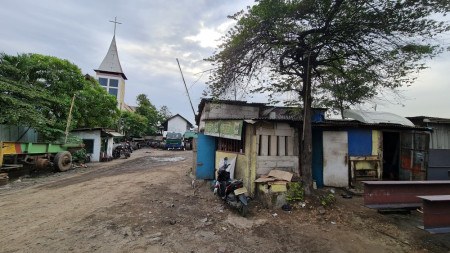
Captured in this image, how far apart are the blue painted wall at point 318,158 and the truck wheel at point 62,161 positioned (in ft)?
42.4

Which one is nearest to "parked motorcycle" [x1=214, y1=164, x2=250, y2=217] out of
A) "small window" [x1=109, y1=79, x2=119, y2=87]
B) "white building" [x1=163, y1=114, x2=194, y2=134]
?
"small window" [x1=109, y1=79, x2=119, y2=87]

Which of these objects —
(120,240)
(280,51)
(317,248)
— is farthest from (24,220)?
(280,51)

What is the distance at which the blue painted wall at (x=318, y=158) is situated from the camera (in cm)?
778

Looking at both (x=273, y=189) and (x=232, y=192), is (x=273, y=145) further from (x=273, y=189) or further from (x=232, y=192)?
(x=232, y=192)

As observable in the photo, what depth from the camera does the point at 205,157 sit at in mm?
9664

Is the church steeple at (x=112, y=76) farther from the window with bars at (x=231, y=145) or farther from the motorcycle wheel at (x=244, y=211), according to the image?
the motorcycle wheel at (x=244, y=211)

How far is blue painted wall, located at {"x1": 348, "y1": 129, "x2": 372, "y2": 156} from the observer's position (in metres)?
7.86

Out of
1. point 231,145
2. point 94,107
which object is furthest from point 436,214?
point 94,107

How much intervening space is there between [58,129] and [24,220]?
9574 millimetres

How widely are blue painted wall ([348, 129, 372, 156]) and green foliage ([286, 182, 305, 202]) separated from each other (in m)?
3.14

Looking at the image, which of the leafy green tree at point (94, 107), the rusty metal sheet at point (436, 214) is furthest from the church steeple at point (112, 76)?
the rusty metal sheet at point (436, 214)

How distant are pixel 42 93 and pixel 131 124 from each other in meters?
22.1

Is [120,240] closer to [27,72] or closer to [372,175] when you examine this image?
[372,175]

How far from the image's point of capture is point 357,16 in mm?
5609
